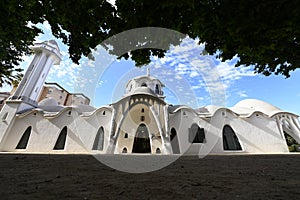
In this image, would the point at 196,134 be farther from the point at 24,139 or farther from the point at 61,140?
the point at 24,139

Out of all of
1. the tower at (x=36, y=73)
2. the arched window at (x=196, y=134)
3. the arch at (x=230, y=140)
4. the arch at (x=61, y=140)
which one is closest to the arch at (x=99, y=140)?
the arch at (x=61, y=140)

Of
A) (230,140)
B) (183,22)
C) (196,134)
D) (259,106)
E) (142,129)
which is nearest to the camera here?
(183,22)

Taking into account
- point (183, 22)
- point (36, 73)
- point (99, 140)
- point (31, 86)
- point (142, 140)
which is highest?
point (36, 73)

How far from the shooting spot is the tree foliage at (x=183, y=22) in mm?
4285

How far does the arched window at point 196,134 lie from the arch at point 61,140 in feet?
57.5

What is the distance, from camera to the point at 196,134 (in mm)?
20906

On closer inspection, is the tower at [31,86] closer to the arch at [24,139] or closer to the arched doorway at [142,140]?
the arch at [24,139]

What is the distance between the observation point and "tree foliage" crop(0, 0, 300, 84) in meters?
4.29

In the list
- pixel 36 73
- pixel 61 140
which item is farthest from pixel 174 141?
pixel 36 73

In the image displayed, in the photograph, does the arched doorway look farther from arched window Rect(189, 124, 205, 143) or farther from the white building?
arched window Rect(189, 124, 205, 143)

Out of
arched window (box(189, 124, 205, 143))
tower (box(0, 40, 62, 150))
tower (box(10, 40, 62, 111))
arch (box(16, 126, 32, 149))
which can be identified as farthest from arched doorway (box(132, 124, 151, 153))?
tower (box(10, 40, 62, 111))

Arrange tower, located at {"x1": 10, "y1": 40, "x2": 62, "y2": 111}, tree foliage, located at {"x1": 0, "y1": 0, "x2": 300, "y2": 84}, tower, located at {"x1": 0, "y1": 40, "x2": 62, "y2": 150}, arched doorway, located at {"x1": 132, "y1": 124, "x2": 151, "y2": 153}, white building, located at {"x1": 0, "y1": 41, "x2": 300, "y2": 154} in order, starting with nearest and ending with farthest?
tree foliage, located at {"x1": 0, "y1": 0, "x2": 300, "y2": 84} < white building, located at {"x1": 0, "y1": 41, "x2": 300, "y2": 154} < tower, located at {"x1": 0, "y1": 40, "x2": 62, "y2": 150} < arched doorway, located at {"x1": 132, "y1": 124, "x2": 151, "y2": 153} < tower, located at {"x1": 10, "y1": 40, "x2": 62, "y2": 111}

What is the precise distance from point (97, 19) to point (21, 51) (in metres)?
5.32

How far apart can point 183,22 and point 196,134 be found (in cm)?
1817
